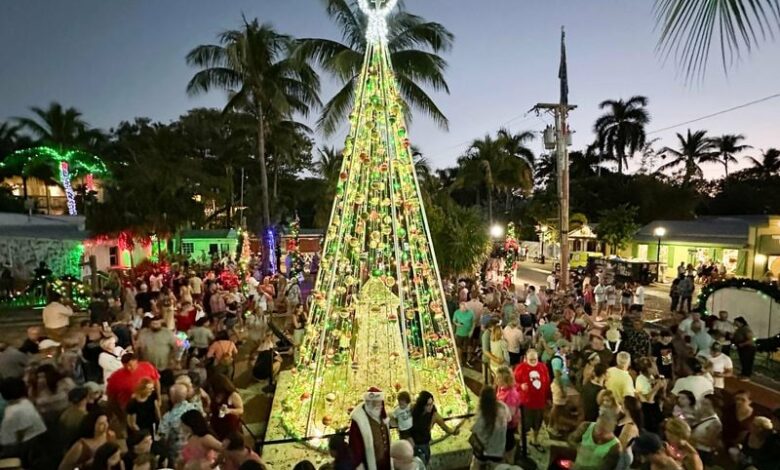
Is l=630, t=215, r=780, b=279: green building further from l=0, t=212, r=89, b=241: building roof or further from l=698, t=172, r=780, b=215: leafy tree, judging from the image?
l=0, t=212, r=89, b=241: building roof

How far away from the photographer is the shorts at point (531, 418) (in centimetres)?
581

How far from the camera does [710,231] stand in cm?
2266

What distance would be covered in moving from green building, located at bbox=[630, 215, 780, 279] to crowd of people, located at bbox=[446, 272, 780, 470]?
13645 millimetres

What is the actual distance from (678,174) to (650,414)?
4428cm

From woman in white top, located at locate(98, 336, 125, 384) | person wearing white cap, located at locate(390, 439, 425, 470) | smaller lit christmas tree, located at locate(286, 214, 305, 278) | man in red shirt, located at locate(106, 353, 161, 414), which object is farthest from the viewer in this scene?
smaller lit christmas tree, located at locate(286, 214, 305, 278)

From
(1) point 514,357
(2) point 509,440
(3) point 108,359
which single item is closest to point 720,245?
(1) point 514,357

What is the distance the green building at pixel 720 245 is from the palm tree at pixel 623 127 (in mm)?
19973

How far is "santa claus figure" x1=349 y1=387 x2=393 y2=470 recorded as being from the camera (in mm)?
3967

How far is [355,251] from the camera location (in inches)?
259

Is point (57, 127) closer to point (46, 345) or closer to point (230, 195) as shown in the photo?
point (230, 195)

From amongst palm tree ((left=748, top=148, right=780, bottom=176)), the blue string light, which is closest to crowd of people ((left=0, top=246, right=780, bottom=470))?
the blue string light

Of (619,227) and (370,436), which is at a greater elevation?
(619,227)

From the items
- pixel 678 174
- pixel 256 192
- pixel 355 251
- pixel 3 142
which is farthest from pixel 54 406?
pixel 678 174

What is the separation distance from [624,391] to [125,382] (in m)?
5.37
